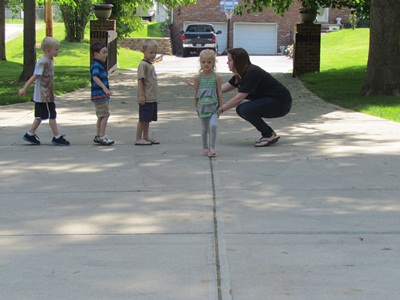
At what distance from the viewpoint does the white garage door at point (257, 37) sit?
5053cm

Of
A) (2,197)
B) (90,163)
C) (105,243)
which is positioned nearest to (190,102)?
(90,163)

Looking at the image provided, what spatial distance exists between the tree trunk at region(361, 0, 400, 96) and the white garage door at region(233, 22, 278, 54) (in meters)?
36.9

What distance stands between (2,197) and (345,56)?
924 inches

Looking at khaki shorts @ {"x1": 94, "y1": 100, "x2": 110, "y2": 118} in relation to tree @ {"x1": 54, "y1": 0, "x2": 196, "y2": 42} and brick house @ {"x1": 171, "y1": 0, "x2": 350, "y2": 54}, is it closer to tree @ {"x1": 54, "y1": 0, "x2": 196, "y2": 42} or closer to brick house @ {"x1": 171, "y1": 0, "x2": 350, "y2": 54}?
tree @ {"x1": 54, "y1": 0, "x2": 196, "y2": 42}

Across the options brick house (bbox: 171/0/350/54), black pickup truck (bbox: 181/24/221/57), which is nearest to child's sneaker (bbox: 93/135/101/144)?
black pickup truck (bbox: 181/24/221/57)

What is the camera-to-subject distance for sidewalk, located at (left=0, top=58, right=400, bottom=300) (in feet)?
13.6

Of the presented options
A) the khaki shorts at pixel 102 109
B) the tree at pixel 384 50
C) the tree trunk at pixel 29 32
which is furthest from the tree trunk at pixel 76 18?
the khaki shorts at pixel 102 109

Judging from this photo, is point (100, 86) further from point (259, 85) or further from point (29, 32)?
point (29, 32)

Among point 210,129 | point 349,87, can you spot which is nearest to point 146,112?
point 210,129

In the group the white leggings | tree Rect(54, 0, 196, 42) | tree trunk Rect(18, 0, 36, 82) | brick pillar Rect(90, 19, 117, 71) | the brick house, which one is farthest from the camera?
the brick house

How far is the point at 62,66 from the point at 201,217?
21653mm

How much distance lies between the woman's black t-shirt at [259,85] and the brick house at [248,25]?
4168 cm

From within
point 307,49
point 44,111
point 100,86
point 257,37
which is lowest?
point 44,111

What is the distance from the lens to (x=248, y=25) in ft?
166
